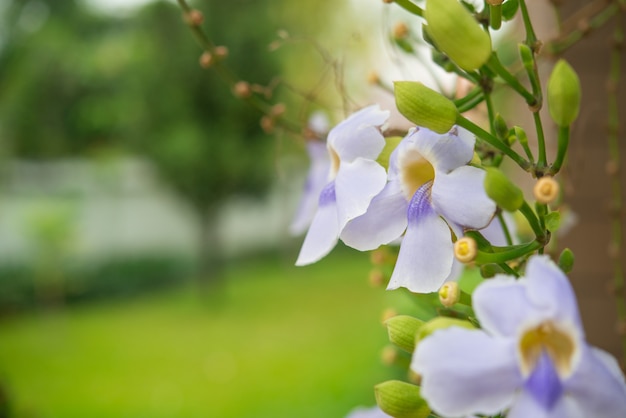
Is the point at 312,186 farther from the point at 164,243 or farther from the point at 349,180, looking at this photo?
the point at 164,243

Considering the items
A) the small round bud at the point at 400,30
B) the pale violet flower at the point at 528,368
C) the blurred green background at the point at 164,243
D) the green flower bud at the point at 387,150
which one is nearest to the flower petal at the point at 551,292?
the pale violet flower at the point at 528,368

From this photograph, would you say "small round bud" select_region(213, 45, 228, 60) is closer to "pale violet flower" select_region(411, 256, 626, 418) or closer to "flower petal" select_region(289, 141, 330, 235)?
"flower petal" select_region(289, 141, 330, 235)

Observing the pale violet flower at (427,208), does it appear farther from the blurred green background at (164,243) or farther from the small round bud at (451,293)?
the blurred green background at (164,243)

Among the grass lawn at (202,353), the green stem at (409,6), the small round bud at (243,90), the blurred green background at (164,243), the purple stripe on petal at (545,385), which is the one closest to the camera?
the purple stripe on petal at (545,385)

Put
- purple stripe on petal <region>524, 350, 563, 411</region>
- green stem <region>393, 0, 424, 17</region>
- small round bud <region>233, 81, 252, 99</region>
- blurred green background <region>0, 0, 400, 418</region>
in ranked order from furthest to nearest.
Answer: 1. blurred green background <region>0, 0, 400, 418</region>
2. small round bud <region>233, 81, 252, 99</region>
3. green stem <region>393, 0, 424, 17</region>
4. purple stripe on petal <region>524, 350, 563, 411</region>

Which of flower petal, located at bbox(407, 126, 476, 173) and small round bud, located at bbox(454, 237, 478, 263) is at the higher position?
flower petal, located at bbox(407, 126, 476, 173)

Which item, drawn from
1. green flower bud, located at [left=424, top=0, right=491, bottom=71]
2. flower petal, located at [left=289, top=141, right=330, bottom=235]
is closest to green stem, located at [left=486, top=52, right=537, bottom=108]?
green flower bud, located at [left=424, top=0, right=491, bottom=71]
